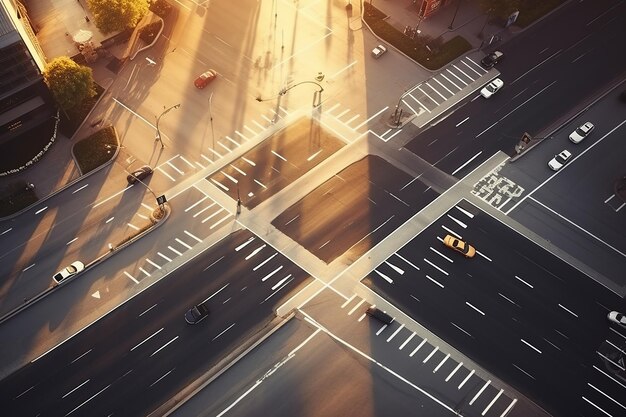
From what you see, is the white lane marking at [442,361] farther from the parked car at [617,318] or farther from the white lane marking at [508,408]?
the parked car at [617,318]

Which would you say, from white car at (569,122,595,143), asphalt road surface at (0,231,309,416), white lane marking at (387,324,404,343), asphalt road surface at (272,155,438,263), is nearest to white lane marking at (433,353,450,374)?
white lane marking at (387,324,404,343)

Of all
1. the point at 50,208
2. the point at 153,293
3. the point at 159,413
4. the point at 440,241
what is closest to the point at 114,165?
the point at 50,208

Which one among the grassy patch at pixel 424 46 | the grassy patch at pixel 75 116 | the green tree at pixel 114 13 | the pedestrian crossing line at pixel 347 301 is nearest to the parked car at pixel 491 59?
the grassy patch at pixel 424 46

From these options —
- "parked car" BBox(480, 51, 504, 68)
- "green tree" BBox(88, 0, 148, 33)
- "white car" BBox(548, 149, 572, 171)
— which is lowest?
"green tree" BBox(88, 0, 148, 33)

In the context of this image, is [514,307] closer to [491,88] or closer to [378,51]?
[491,88]

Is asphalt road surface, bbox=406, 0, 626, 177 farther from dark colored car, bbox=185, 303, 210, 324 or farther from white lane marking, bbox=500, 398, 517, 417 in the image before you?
dark colored car, bbox=185, 303, 210, 324

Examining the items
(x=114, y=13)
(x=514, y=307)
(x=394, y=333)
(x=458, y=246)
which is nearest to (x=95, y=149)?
(x=114, y=13)

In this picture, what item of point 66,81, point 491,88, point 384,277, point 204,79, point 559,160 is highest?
point 491,88
